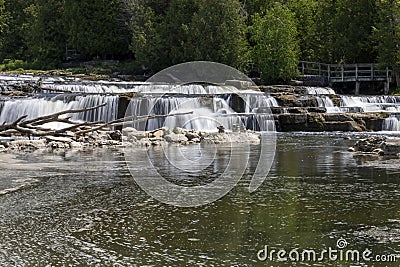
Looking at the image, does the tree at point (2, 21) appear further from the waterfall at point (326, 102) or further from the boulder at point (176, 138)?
the boulder at point (176, 138)

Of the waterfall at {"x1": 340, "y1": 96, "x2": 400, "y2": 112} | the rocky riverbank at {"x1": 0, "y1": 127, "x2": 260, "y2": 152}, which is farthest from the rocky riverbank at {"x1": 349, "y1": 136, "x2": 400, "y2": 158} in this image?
the waterfall at {"x1": 340, "y1": 96, "x2": 400, "y2": 112}

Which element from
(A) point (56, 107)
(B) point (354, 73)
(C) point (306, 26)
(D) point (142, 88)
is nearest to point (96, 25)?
(C) point (306, 26)

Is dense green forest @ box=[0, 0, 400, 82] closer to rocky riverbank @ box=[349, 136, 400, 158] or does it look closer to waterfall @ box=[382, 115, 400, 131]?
waterfall @ box=[382, 115, 400, 131]

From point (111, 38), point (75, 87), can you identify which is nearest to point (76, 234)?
point (75, 87)

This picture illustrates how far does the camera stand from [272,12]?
48.8 m

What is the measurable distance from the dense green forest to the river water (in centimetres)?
3265

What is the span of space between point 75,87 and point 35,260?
96.9 feet

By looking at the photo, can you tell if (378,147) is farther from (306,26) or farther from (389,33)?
(306,26)

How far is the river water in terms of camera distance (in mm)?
8172

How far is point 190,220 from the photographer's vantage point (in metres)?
10.1

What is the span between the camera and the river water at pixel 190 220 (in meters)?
8.17

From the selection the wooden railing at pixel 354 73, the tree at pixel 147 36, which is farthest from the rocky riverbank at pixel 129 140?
the tree at pixel 147 36

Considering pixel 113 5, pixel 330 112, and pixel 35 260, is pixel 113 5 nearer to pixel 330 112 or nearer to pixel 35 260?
pixel 330 112

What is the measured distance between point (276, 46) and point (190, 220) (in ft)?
129
